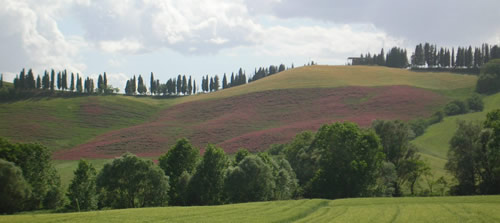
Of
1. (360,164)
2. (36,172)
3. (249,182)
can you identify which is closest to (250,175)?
(249,182)

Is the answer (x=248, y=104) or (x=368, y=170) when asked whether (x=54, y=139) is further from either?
(x=368, y=170)

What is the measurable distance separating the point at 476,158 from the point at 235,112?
72.6 meters

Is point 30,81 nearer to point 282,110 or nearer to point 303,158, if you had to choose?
point 282,110

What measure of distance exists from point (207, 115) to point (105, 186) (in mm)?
70130

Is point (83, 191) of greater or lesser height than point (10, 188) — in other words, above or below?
below

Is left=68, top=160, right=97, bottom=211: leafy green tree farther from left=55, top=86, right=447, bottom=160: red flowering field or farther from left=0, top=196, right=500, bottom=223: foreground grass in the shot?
left=55, top=86, right=447, bottom=160: red flowering field

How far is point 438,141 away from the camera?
3374 inches

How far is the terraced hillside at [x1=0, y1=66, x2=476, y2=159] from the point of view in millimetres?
99375

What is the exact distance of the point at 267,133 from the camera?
321 feet

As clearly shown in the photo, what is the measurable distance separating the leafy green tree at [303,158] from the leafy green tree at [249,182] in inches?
481


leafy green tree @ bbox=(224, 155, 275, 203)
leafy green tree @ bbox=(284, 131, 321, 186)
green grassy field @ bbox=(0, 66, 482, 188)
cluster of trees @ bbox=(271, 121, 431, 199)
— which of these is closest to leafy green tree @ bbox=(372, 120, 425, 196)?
cluster of trees @ bbox=(271, 121, 431, 199)

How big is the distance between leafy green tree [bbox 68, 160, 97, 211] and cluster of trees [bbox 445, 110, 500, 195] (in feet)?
159

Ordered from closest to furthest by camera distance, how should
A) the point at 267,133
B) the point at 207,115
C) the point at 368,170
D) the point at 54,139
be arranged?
the point at 368,170
the point at 267,133
the point at 54,139
the point at 207,115

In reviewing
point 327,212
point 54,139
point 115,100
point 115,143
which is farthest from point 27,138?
point 327,212
